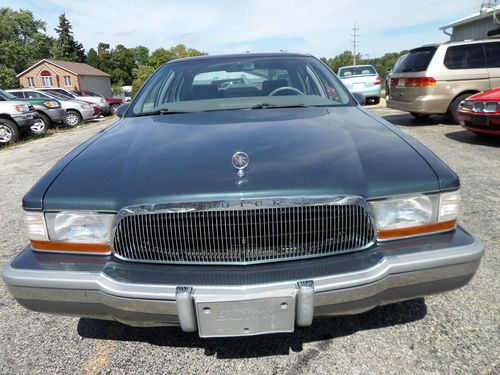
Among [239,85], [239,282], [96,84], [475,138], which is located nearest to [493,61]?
[475,138]

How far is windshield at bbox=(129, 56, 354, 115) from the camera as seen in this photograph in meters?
2.79

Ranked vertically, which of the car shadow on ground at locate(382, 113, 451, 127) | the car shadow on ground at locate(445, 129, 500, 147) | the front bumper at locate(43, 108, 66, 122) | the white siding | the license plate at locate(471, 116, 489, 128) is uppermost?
the white siding

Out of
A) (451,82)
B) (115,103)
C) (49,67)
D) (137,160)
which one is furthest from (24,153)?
(49,67)

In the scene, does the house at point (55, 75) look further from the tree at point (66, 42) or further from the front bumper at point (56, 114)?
the front bumper at point (56, 114)

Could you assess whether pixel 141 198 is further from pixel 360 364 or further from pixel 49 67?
pixel 49 67

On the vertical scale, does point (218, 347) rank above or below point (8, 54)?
below

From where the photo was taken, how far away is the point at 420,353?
1892 millimetres

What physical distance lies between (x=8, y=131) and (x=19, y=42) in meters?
57.9

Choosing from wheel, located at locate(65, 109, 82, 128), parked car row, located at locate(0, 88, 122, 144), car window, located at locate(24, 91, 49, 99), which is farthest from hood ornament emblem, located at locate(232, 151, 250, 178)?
car window, located at locate(24, 91, 49, 99)

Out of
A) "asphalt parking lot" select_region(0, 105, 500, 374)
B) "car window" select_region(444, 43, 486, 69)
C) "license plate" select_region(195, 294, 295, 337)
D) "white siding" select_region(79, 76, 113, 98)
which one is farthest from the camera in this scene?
"white siding" select_region(79, 76, 113, 98)

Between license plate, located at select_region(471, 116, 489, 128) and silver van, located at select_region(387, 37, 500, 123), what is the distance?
207 cm

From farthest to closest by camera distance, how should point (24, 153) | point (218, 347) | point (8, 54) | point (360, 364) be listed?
point (8, 54) < point (24, 153) < point (218, 347) < point (360, 364)

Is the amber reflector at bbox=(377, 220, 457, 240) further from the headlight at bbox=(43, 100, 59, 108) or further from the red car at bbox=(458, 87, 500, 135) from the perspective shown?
the headlight at bbox=(43, 100, 59, 108)

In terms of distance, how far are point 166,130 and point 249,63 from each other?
124 cm
